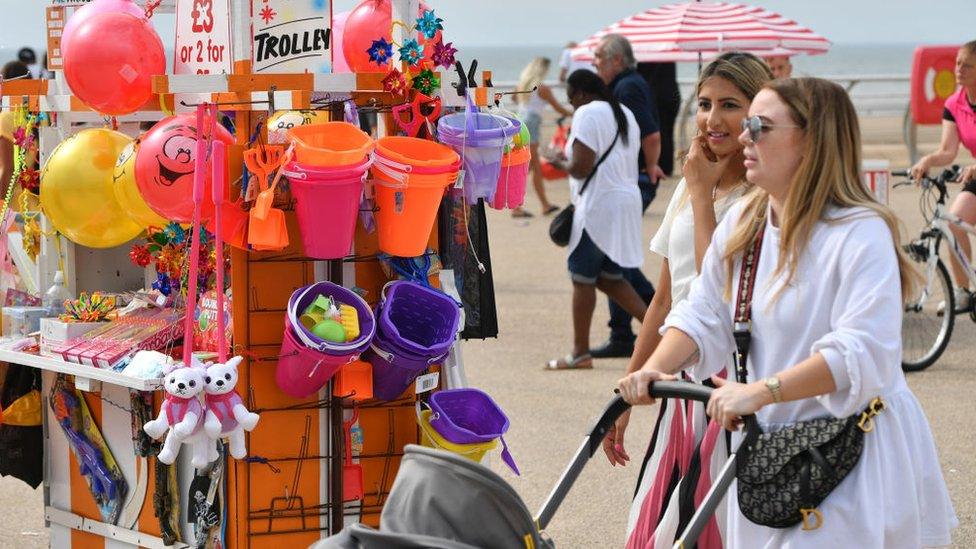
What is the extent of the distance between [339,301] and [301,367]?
0.84 feet

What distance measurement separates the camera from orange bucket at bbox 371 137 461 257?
4.36 metres

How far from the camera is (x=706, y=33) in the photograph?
43.7 feet

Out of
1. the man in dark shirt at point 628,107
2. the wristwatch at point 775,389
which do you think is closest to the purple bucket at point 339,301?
the wristwatch at point 775,389

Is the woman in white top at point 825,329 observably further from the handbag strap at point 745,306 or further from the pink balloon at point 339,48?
the pink balloon at point 339,48

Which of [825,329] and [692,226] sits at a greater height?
[692,226]

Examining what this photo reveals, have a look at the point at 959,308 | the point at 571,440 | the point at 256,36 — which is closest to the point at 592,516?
the point at 571,440

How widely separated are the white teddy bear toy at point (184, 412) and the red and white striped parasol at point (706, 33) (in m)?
9.29

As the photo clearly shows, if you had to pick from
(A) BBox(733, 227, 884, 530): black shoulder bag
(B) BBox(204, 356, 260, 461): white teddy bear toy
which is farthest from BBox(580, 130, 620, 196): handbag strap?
(A) BBox(733, 227, 884, 530): black shoulder bag

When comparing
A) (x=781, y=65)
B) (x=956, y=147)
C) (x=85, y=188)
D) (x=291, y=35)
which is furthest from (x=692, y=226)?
(x=781, y=65)

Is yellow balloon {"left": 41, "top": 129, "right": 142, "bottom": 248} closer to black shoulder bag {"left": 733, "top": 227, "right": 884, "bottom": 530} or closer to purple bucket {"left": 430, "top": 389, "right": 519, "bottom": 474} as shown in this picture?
purple bucket {"left": 430, "top": 389, "right": 519, "bottom": 474}

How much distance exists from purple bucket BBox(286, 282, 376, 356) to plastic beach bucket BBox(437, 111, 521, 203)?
592 millimetres

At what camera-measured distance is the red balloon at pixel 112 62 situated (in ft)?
15.9

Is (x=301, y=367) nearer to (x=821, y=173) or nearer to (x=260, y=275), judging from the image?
(x=260, y=275)

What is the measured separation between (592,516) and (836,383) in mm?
3244
